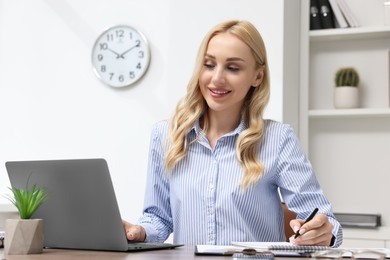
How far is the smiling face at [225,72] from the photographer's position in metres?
2.28

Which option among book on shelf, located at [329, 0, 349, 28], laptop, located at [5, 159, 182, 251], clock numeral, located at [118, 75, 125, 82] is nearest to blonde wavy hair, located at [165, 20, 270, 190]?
laptop, located at [5, 159, 182, 251]

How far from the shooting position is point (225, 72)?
7.52 feet

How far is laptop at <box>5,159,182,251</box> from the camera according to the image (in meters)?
1.75

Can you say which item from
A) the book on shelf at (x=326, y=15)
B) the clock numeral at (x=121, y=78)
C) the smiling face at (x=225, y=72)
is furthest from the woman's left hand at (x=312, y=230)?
the clock numeral at (x=121, y=78)

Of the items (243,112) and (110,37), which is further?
(110,37)

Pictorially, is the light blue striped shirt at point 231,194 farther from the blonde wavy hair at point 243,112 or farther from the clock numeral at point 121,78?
the clock numeral at point 121,78

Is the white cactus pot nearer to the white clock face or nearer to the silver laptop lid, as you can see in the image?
the white clock face

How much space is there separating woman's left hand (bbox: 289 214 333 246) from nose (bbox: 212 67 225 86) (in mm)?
590

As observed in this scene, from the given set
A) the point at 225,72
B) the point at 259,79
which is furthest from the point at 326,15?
the point at 225,72

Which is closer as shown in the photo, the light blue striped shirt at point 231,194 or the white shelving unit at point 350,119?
the light blue striped shirt at point 231,194

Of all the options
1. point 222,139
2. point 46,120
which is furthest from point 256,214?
point 46,120

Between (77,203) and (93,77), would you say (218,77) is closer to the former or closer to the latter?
(77,203)

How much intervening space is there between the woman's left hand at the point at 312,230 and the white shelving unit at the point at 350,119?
7.34 feet

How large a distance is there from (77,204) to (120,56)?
263 centimetres
